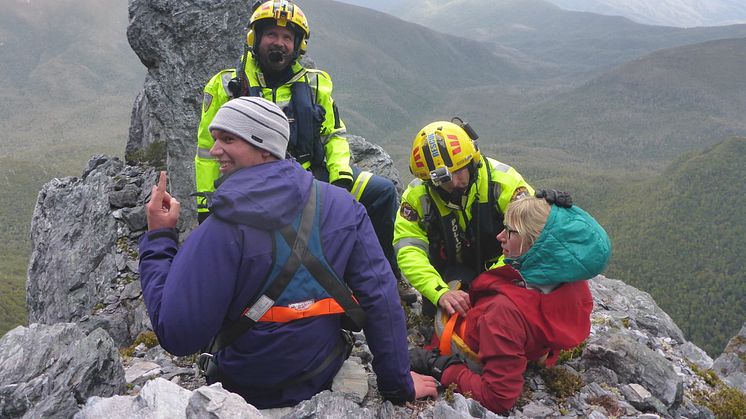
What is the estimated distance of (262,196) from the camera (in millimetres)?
4742

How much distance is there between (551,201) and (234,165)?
3.85 metres

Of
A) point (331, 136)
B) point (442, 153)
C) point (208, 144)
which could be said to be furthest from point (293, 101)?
point (442, 153)

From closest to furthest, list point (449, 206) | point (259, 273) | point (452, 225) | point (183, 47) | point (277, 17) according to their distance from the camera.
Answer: point (259, 273), point (449, 206), point (452, 225), point (277, 17), point (183, 47)

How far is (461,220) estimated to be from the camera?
9.02m

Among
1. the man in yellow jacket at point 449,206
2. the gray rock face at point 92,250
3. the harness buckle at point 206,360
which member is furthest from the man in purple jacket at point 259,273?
the gray rock face at point 92,250

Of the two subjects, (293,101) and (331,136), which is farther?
(331,136)

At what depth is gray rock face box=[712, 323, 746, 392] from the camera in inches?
441

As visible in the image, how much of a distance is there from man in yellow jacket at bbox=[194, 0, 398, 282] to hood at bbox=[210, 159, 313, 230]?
179 inches

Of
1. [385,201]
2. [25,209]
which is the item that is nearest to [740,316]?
[385,201]

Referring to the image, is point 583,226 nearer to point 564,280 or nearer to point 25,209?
point 564,280

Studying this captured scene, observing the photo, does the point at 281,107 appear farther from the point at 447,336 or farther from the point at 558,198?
the point at 558,198

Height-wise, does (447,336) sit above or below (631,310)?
above

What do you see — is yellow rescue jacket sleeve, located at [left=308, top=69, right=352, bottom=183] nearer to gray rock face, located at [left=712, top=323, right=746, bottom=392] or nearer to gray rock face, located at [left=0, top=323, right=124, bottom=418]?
gray rock face, located at [left=0, top=323, right=124, bottom=418]

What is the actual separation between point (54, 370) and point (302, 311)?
8.82ft
